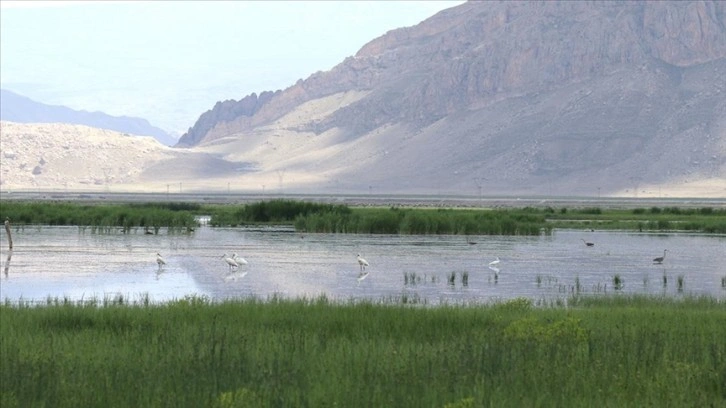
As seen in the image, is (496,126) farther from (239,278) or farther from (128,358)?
(128,358)

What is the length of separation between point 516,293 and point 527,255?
13911 millimetres

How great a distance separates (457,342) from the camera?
15.2 m

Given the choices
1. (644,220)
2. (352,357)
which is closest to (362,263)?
(352,357)

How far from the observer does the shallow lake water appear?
1077 inches

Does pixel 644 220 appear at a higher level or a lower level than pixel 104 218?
lower

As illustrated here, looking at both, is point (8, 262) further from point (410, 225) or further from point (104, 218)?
point (104, 218)

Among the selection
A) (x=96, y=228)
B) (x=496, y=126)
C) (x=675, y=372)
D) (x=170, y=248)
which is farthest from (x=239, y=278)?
(x=496, y=126)

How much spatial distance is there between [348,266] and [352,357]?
21.0 meters

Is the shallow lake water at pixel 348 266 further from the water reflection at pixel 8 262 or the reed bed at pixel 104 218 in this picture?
the reed bed at pixel 104 218

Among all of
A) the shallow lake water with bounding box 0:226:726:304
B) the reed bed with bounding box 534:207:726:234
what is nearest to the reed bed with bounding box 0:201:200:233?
the shallow lake water with bounding box 0:226:726:304

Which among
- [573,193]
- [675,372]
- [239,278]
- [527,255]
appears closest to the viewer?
[675,372]

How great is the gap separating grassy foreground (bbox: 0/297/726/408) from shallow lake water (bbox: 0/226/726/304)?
16.2ft

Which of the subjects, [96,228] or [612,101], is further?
[612,101]

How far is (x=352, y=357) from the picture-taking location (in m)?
14.1
